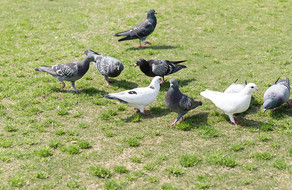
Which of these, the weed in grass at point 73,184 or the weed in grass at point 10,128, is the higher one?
the weed in grass at point 10,128

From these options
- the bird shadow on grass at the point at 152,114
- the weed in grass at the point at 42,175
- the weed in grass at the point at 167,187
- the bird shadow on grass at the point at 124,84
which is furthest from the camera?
the bird shadow on grass at the point at 124,84

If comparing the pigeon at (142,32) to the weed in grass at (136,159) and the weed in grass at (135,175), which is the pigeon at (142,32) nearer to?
the weed in grass at (136,159)

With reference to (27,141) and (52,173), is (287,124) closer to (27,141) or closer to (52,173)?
(52,173)

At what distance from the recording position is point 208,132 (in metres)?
7.86

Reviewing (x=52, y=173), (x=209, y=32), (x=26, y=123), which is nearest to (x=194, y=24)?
(x=209, y=32)

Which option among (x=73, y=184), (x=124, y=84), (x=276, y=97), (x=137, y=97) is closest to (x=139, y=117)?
(x=137, y=97)

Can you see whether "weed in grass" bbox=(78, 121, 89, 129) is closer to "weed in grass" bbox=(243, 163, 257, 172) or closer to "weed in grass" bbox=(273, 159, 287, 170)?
"weed in grass" bbox=(243, 163, 257, 172)

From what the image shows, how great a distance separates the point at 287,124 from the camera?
8023 mm

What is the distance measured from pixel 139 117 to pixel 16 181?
3566mm

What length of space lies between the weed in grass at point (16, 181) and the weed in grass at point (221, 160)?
12.1 ft

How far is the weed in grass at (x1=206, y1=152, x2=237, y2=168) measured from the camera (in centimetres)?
671

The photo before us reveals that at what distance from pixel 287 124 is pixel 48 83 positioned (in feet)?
23.4

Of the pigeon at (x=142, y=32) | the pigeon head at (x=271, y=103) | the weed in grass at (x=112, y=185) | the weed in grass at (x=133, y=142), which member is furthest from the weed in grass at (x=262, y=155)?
the pigeon at (x=142, y=32)

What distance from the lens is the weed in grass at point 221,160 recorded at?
6.71 m
